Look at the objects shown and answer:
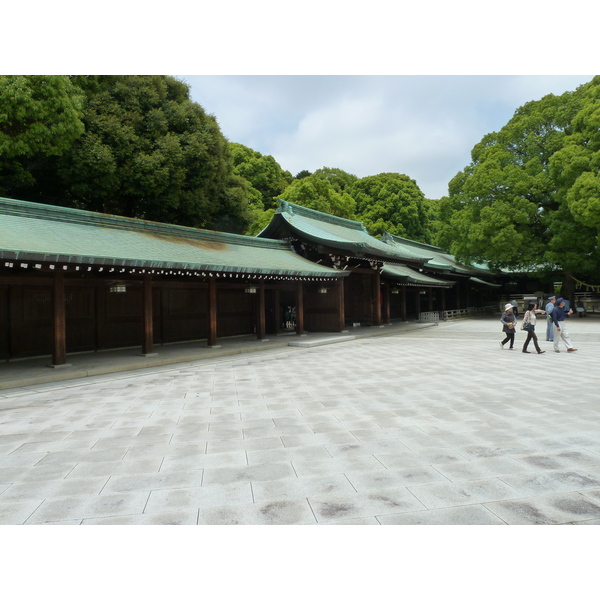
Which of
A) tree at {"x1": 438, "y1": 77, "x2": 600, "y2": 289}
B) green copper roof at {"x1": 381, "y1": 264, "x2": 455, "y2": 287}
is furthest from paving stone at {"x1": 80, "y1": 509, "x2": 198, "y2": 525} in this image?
tree at {"x1": 438, "y1": 77, "x2": 600, "y2": 289}

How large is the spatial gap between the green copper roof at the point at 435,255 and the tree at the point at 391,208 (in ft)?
24.8

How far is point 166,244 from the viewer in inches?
566

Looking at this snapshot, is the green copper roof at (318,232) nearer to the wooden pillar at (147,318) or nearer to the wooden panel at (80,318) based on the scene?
Result: the wooden pillar at (147,318)

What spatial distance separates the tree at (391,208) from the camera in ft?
154

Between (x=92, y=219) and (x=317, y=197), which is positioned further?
(x=317, y=197)

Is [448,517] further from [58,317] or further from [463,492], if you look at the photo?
[58,317]

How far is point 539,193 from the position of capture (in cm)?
2852

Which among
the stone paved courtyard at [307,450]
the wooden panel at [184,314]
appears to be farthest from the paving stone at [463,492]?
the wooden panel at [184,314]

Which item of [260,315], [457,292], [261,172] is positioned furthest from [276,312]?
[261,172]

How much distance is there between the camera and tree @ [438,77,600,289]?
2480cm

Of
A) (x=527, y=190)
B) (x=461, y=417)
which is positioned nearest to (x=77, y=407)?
(x=461, y=417)

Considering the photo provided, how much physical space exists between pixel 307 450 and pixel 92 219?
11.6m

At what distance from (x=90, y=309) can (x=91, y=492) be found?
11219mm

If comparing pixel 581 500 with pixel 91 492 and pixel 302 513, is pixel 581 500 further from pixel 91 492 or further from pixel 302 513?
pixel 91 492
